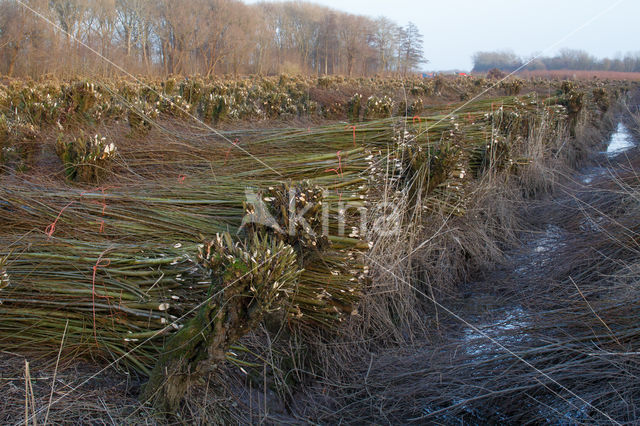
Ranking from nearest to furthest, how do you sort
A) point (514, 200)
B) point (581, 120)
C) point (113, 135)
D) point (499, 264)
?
point (499, 264)
point (113, 135)
point (514, 200)
point (581, 120)

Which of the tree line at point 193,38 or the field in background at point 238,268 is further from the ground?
the tree line at point 193,38

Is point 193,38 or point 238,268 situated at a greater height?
point 193,38

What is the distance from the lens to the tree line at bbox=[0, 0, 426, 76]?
8650 millimetres

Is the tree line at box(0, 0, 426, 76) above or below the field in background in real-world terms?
above

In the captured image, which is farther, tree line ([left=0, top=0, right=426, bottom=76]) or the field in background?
tree line ([left=0, top=0, right=426, bottom=76])

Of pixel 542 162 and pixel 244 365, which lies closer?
pixel 244 365

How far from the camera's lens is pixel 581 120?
34.4 feet

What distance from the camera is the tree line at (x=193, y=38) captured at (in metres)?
8.65

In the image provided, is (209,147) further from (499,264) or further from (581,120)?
(581,120)

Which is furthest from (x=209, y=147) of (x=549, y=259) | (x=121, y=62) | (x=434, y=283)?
(x=121, y=62)

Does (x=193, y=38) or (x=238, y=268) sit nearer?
(x=238, y=268)

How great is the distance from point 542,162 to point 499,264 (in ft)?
11.7

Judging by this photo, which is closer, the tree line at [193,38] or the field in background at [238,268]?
the field in background at [238,268]

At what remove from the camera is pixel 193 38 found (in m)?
18.0
